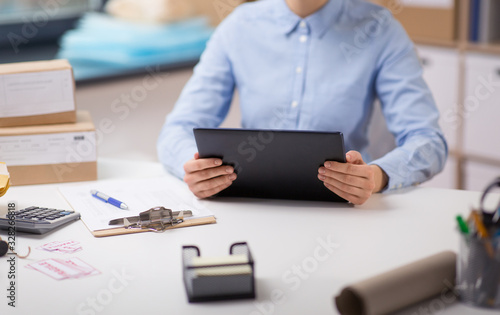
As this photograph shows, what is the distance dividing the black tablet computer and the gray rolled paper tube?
1.14 ft

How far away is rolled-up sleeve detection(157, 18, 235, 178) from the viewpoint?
1709mm

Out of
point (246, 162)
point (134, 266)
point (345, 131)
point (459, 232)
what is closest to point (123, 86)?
point (345, 131)

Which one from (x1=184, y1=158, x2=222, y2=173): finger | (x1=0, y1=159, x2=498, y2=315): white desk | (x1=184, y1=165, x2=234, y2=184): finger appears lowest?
(x1=0, y1=159, x2=498, y2=315): white desk

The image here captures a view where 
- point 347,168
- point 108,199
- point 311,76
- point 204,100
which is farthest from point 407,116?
point 108,199

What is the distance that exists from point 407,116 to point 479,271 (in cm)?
76

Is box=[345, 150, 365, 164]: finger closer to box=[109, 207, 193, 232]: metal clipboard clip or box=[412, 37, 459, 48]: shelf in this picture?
box=[109, 207, 193, 232]: metal clipboard clip

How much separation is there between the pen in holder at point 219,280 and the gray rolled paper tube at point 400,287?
15cm

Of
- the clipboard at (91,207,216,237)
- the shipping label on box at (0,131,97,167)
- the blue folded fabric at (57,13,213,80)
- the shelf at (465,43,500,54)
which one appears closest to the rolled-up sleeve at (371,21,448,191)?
the clipboard at (91,207,216,237)

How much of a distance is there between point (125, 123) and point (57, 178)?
124 centimetres

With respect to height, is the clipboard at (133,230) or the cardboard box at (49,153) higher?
the cardboard box at (49,153)

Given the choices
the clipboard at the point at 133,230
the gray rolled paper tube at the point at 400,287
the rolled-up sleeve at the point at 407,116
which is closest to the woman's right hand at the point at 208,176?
the clipboard at the point at 133,230

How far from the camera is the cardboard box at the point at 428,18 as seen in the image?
115 inches

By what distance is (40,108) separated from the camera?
160cm

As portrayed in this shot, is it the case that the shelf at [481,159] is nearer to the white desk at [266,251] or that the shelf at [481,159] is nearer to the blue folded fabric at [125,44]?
the blue folded fabric at [125,44]
